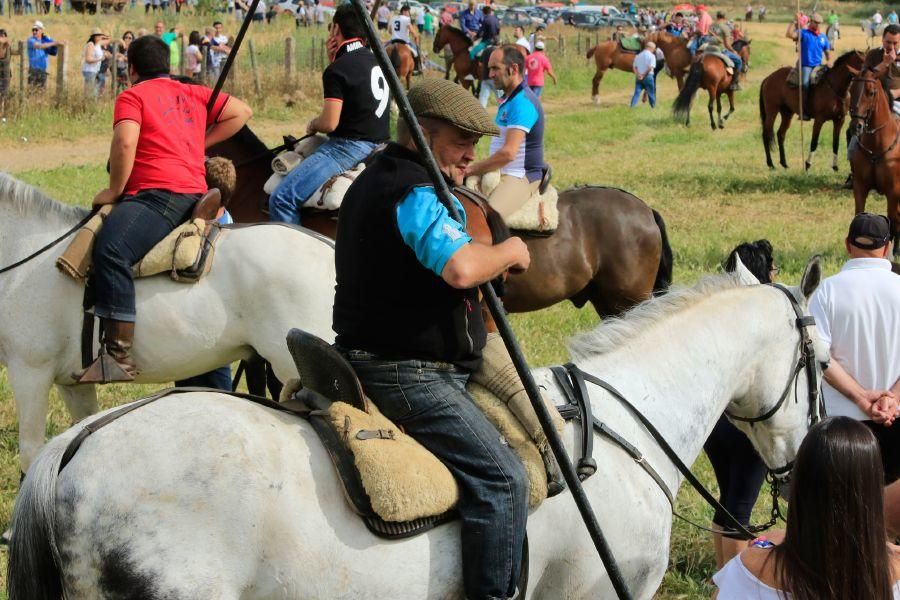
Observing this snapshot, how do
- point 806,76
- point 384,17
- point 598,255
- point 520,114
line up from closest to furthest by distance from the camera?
point 520,114
point 598,255
point 806,76
point 384,17

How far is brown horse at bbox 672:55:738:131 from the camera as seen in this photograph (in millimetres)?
27312

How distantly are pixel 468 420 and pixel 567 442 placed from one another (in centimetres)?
44

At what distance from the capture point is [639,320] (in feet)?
13.6

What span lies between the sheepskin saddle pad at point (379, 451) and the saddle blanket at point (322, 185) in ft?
11.9

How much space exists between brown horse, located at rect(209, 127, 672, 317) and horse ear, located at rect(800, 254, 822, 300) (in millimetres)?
3902

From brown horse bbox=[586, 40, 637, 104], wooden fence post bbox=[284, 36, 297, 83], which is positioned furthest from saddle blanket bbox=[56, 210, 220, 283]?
brown horse bbox=[586, 40, 637, 104]

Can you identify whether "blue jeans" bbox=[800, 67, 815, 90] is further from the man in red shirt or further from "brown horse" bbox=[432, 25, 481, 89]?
the man in red shirt

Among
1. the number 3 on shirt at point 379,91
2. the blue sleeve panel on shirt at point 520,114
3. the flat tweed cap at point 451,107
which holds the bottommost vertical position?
the blue sleeve panel on shirt at point 520,114

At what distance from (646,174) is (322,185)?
12937mm

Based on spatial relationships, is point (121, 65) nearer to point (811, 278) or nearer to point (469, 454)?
point (811, 278)

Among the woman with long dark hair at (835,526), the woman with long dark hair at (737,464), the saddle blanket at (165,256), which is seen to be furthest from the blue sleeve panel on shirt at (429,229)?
the saddle blanket at (165,256)

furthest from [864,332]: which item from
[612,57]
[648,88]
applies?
[612,57]

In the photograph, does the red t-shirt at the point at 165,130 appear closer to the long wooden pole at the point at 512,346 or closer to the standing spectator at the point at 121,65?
the long wooden pole at the point at 512,346

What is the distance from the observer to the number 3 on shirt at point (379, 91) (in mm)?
7145
